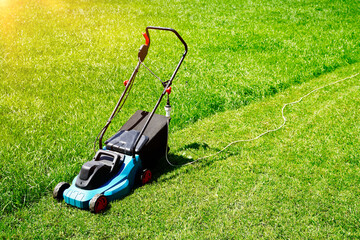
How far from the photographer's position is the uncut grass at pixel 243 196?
325 cm

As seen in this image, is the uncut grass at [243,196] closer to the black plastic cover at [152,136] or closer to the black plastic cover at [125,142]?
the black plastic cover at [152,136]

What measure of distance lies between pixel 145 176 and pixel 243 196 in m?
1.02

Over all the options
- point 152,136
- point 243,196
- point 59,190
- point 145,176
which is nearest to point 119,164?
point 145,176

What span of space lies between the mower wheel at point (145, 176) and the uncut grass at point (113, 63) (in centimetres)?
80

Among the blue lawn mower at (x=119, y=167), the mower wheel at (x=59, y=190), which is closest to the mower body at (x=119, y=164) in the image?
the blue lawn mower at (x=119, y=167)

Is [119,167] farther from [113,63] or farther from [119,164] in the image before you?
[113,63]

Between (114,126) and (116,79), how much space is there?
1.84 meters

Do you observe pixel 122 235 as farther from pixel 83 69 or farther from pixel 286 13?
pixel 286 13

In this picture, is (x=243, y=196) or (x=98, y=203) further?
(x=243, y=196)

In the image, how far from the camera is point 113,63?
7223mm

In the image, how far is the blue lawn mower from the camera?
336cm

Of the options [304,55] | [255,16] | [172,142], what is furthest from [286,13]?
[172,142]

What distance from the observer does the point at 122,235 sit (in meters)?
3.19

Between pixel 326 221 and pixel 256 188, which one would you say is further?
pixel 256 188
